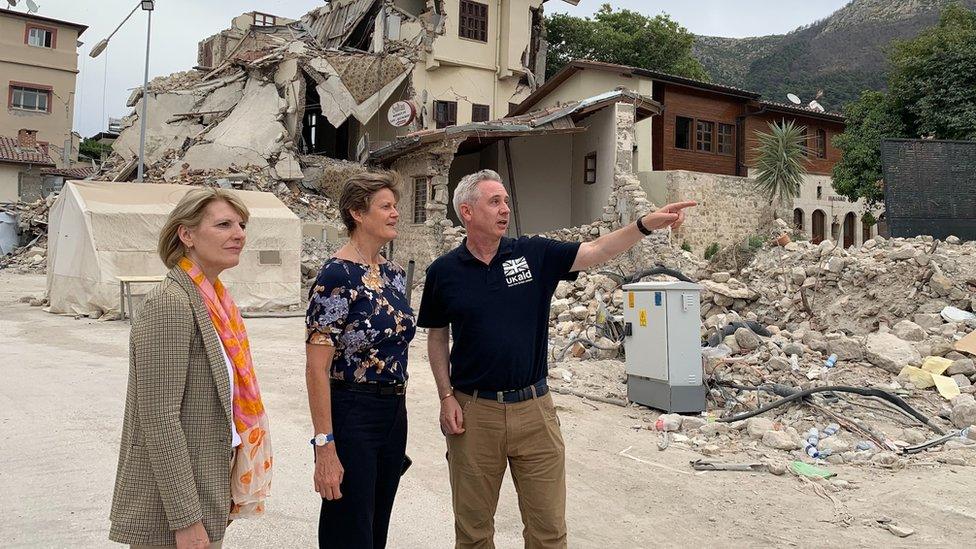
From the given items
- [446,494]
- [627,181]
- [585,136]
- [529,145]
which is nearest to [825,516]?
[446,494]

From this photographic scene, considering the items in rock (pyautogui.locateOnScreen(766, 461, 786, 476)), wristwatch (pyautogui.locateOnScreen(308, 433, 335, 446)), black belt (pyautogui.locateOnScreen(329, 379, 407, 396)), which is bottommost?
rock (pyautogui.locateOnScreen(766, 461, 786, 476))

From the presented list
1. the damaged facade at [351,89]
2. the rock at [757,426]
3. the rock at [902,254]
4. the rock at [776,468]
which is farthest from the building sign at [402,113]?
the rock at [776,468]

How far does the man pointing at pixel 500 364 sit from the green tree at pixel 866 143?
23.5 metres

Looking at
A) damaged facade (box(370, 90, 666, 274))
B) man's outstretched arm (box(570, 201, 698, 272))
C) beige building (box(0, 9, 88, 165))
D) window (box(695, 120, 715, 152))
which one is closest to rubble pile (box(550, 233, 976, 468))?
man's outstretched arm (box(570, 201, 698, 272))

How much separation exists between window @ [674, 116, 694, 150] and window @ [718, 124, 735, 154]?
5.52 feet

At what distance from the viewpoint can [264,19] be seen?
122 feet

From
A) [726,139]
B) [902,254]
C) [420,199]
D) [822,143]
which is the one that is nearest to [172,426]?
[902,254]

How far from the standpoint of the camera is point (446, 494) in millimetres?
4496

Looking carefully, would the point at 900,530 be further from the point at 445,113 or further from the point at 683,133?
the point at 445,113

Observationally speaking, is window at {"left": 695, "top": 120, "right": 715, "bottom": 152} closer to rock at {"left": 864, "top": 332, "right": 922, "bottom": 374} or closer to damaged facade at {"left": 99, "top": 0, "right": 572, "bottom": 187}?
damaged facade at {"left": 99, "top": 0, "right": 572, "bottom": 187}

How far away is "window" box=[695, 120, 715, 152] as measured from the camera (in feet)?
82.2

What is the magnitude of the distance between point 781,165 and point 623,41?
1629 cm

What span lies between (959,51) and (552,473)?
25.2 meters

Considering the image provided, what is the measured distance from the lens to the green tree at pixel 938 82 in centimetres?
2108
